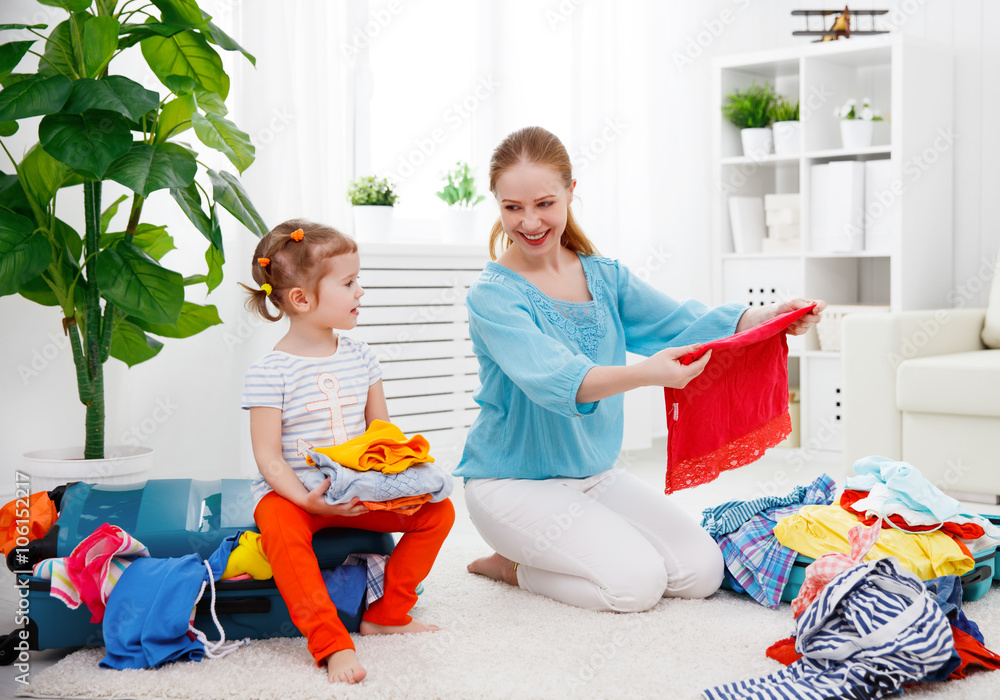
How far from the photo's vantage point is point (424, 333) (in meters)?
3.18

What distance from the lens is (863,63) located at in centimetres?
381

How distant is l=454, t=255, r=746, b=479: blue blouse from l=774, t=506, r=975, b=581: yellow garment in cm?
39

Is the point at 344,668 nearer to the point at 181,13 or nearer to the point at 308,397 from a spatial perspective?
the point at 308,397

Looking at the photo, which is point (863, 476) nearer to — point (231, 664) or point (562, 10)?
point (231, 664)

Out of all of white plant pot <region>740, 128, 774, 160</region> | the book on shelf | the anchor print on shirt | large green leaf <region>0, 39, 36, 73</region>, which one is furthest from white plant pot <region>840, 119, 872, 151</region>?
large green leaf <region>0, 39, 36, 73</region>

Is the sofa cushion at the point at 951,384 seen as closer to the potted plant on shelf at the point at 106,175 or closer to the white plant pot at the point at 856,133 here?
the white plant pot at the point at 856,133

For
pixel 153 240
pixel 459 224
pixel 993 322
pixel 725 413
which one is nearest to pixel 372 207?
pixel 459 224

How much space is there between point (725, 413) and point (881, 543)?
0.36 meters

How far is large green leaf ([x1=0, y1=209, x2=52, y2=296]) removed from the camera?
1978 mm

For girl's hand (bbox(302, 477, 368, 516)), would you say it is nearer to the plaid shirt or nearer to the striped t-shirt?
the striped t-shirt

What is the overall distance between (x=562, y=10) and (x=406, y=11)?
2.05 ft

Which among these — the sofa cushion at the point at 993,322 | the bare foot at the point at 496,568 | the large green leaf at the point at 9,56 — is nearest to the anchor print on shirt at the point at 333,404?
the bare foot at the point at 496,568

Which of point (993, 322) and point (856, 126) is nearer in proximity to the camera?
point (993, 322)

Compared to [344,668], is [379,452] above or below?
above
